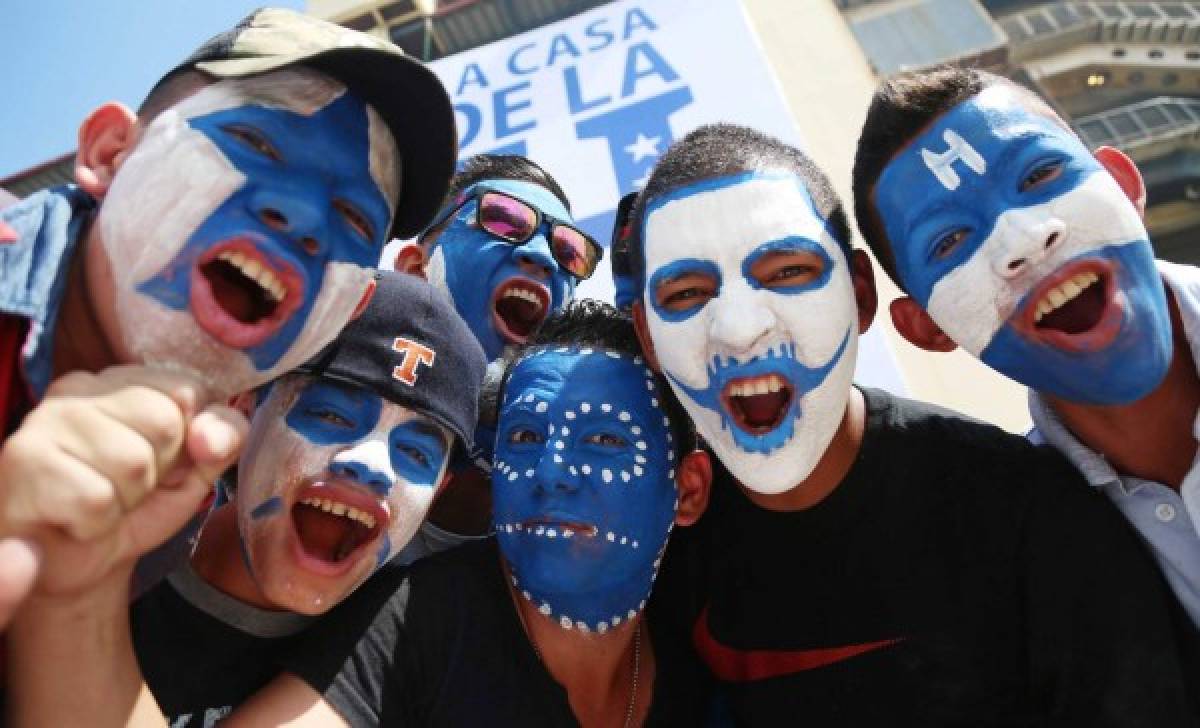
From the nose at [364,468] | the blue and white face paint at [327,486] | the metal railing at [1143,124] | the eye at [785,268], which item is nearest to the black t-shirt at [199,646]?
Answer: the blue and white face paint at [327,486]

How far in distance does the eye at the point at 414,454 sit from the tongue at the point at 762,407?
2.84ft

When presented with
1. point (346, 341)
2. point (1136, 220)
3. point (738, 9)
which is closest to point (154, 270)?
point (346, 341)

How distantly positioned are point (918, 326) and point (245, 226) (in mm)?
1848

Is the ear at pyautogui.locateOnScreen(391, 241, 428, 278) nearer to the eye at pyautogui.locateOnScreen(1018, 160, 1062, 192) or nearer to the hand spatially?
the hand

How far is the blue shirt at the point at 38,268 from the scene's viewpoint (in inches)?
46.9

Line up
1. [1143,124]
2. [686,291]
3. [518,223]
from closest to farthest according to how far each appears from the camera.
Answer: [686,291] → [518,223] → [1143,124]

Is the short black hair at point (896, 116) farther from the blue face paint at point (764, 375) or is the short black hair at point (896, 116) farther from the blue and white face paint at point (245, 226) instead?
the blue and white face paint at point (245, 226)

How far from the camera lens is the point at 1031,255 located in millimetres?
1814

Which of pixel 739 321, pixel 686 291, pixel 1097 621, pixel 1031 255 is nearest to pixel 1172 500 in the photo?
pixel 1097 621

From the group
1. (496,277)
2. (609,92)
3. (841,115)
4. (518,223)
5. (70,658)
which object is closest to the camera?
(70,658)

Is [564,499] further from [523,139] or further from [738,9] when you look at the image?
[738,9]

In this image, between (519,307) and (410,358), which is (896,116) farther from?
(519,307)

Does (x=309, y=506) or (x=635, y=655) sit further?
(x=635, y=655)

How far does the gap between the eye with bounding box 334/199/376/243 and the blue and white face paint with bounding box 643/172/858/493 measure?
876 mm
